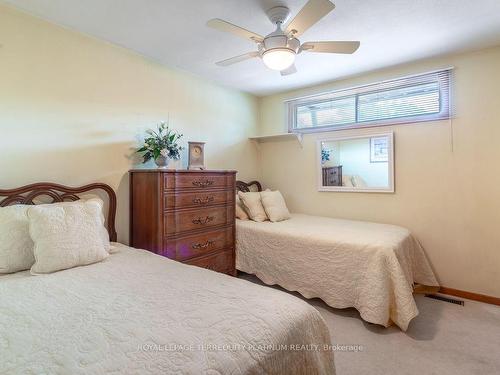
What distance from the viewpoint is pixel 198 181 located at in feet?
8.24

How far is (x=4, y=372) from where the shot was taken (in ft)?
2.36

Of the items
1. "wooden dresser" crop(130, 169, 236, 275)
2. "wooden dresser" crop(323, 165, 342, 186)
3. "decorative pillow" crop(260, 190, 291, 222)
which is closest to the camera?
"wooden dresser" crop(130, 169, 236, 275)

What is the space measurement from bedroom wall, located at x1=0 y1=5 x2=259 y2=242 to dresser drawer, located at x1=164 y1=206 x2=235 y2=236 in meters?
0.55

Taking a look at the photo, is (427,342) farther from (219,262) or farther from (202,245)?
(202,245)

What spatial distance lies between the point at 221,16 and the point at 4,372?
7.16 feet

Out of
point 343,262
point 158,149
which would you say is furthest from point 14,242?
point 343,262

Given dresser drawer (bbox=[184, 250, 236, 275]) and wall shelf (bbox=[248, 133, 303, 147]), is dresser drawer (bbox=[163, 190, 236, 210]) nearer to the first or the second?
dresser drawer (bbox=[184, 250, 236, 275])

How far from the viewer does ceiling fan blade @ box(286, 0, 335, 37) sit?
1.44 m

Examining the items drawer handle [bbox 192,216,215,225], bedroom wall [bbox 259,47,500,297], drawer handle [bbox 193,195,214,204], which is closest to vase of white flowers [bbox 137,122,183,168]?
drawer handle [bbox 193,195,214,204]

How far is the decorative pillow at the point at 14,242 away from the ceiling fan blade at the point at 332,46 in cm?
207

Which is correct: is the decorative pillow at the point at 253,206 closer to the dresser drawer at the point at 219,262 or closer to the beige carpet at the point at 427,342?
the dresser drawer at the point at 219,262

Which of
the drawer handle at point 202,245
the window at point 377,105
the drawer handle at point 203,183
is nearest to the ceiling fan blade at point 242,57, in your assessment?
the drawer handle at point 203,183

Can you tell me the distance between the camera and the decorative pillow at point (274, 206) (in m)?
3.20

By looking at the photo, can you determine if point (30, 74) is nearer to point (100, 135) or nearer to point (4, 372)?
point (100, 135)
